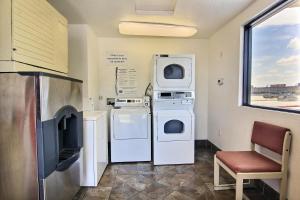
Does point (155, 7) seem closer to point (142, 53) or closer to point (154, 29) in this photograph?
point (154, 29)

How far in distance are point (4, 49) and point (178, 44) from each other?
3.26 m

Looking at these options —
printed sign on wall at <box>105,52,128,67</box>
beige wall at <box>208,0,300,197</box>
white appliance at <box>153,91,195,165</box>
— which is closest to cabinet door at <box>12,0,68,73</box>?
white appliance at <box>153,91,195,165</box>

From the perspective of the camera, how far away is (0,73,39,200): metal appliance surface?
4.64 feet

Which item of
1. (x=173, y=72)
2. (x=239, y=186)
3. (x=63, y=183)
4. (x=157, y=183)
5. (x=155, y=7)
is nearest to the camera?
(x=63, y=183)

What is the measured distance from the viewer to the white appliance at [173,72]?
3.30m

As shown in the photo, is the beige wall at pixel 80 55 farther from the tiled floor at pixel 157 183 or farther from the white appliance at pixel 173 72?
the tiled floor at pixel 157 183

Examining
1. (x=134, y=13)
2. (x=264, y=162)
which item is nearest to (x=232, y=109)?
(x=264, y=162)

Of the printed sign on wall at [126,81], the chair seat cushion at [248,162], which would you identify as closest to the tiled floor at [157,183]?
the chair seat cushion at [248,162]

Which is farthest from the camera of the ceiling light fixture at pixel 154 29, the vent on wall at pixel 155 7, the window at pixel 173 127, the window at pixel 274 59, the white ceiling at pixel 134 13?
the window at pixel 173 127

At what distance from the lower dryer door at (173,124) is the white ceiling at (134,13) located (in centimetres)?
141

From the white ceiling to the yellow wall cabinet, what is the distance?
515 millimetres

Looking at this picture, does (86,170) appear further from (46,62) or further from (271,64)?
(271,64)

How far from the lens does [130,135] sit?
10.9 ft

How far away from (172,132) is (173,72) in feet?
3.15
